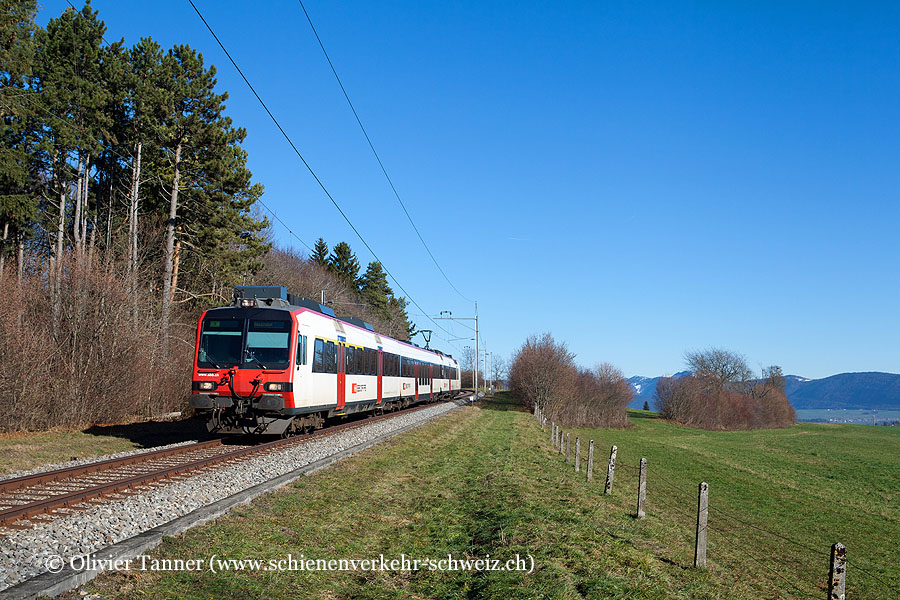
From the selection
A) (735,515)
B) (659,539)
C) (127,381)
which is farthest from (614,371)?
(659,539)

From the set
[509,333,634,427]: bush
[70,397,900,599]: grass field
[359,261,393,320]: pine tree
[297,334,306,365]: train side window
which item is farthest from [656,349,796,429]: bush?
[297,334,306,365]: train side window

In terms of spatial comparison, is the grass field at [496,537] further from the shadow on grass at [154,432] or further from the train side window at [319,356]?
the shadow on grass at [154,432]

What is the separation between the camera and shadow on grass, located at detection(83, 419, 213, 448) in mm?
17803

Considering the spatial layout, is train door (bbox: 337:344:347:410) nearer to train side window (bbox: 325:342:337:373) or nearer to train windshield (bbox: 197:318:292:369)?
train side window (bbox: 325:342:337:373)

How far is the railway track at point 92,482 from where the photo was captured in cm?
815

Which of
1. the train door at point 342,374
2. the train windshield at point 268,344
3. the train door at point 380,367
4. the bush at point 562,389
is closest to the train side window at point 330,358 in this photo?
the train door at point 342,374

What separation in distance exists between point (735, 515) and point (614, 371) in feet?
143

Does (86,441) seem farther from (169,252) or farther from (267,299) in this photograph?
(169,252)

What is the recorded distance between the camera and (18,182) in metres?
22.9

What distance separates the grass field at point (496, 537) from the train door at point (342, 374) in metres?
2.46

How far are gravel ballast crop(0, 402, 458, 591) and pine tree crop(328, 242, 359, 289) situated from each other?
67.2 metres

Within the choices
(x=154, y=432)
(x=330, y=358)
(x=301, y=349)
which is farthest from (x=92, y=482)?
(x=154, y=432)

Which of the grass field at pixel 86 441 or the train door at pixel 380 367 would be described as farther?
the train door at pixel 380 367

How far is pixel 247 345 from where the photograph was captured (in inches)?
625
